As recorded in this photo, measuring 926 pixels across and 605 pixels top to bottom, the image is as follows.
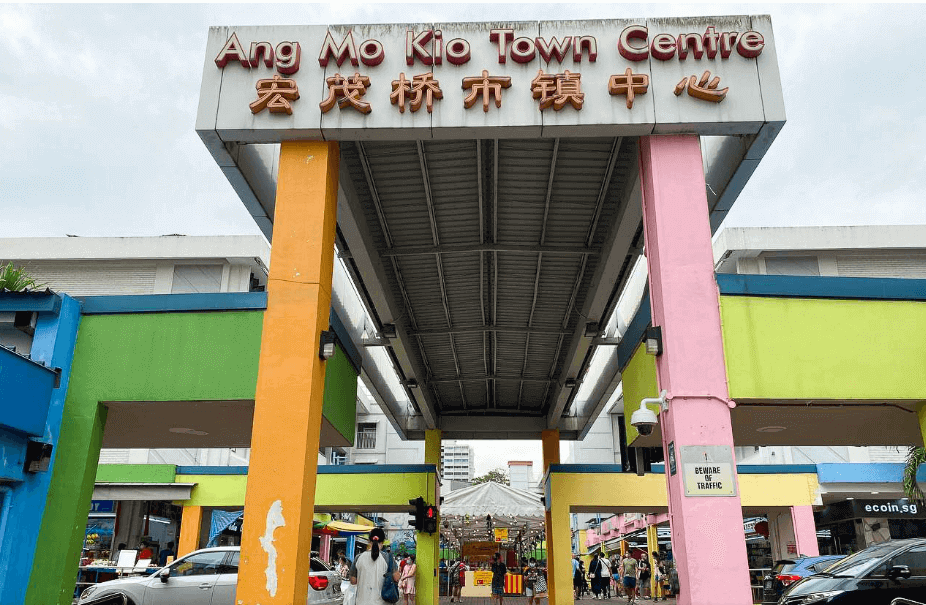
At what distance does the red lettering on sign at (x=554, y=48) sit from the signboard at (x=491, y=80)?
1cm

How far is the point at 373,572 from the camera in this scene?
30.6ft

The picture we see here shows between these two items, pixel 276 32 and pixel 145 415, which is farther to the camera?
pixel 145 415

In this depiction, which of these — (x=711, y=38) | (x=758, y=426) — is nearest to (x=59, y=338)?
(x=711, y=38)

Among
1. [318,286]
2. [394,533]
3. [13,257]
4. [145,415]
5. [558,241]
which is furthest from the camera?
[394,533]

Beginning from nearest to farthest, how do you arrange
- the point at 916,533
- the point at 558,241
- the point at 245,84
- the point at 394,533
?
the point at 245,84
the point at 558,241
the point at 916,533
the point at 394,533

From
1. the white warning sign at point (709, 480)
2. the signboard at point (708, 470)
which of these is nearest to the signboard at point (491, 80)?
the signboard at point (708, 470)

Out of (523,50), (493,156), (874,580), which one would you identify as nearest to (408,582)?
(874,580)

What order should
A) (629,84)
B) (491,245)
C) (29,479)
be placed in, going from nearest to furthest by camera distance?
(629,84) → (29,479) → (491,245)

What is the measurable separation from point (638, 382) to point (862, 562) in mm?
3621

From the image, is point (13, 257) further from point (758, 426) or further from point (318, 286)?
point (758, 426)

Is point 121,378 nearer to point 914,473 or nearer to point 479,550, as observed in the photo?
point 914,473

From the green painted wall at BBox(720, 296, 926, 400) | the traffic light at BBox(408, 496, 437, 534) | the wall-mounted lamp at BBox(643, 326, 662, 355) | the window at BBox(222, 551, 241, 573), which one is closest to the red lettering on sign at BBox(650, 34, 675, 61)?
the green painted wall at BBox(720, 296, 926, 400)

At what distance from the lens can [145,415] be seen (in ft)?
33.7

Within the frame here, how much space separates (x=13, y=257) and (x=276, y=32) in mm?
23382
